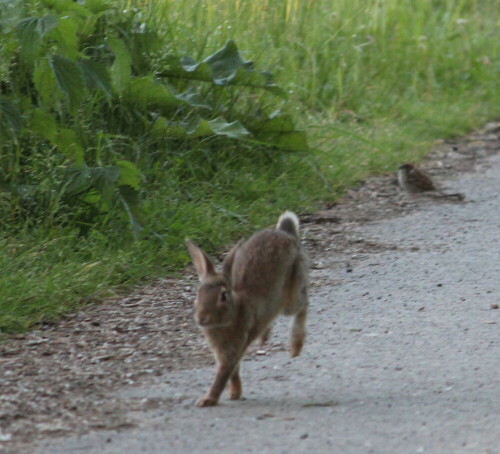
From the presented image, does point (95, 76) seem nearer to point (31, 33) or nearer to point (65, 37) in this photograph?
point (65, 37)

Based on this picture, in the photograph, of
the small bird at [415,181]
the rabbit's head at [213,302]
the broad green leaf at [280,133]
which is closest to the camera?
the rabbit's head at [213,302]

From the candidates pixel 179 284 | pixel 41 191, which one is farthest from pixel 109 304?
pixel 41 191

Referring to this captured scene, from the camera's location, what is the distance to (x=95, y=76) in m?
5.66

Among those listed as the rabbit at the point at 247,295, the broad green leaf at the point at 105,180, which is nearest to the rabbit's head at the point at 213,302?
the rabbit at the point at 247,295

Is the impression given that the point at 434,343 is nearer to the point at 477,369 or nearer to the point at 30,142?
the point at 477,369

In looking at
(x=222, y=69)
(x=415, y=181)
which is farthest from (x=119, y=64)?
(x=415, y=181)

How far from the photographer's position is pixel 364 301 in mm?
5523

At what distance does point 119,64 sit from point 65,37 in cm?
48

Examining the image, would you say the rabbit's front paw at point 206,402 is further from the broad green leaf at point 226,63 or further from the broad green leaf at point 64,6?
the broad green leaf at point 226,63

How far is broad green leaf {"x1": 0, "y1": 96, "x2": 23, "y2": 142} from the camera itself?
18.0 feet

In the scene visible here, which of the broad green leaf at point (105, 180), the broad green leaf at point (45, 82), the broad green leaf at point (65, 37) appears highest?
the broad green leaf at point (65, 37)

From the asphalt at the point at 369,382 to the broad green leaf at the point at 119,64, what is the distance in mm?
1407

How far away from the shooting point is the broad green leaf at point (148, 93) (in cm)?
661

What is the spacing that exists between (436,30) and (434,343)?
7.99m
